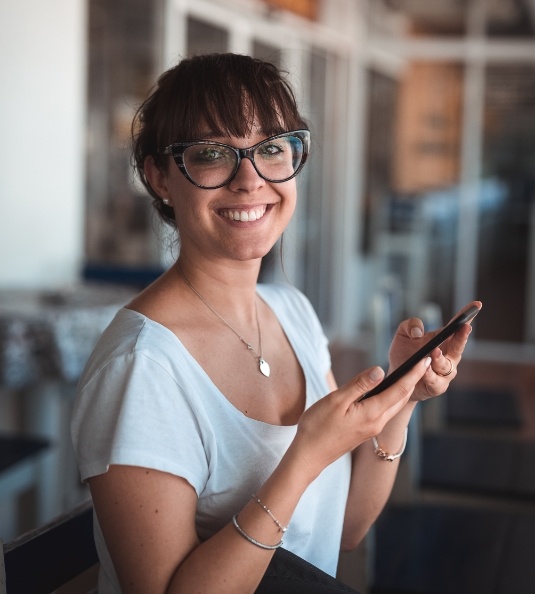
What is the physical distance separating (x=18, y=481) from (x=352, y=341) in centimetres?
597

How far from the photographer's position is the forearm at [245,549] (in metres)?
1.03

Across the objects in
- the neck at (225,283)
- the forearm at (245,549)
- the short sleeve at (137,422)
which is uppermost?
the neck at (225,283)

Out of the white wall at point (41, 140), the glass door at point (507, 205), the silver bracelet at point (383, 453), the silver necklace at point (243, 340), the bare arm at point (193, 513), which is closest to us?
the bare arm at point (193, 513)

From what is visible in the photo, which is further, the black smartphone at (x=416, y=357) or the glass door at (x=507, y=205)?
the glass door at (x=507, y=205)

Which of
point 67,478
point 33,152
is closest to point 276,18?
point 33,152

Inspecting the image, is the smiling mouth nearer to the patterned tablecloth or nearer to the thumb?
the thumb

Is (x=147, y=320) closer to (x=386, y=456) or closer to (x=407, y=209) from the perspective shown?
(x=386, y=456)

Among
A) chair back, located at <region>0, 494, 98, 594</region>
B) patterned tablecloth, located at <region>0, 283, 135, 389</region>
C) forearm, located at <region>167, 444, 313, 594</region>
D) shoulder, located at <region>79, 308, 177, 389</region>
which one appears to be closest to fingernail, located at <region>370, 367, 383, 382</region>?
forearm, located at <region>167, 444, 313, 594</region>

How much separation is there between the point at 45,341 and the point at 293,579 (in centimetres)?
201

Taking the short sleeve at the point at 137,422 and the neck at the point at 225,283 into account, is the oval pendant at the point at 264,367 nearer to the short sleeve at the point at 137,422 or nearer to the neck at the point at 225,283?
the neck at the point at 225,283

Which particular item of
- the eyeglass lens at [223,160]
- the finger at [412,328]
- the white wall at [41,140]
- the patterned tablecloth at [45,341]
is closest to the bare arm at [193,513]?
the finger at [412,328]

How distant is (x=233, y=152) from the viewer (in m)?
1.20

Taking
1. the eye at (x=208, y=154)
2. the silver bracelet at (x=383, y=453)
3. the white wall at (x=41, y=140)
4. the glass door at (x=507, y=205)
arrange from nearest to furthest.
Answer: the eye at (x=208, y=154) → the silver bracelet at (x=383, y=453) → the white wall at (x=41, y=140) → the glass door at (x=507, y=205)

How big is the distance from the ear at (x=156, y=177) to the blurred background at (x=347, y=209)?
22 centimetres
